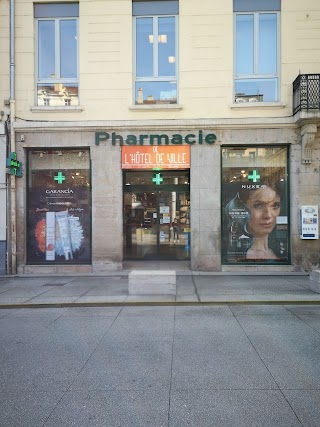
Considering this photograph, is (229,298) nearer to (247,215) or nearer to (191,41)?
(247,215)

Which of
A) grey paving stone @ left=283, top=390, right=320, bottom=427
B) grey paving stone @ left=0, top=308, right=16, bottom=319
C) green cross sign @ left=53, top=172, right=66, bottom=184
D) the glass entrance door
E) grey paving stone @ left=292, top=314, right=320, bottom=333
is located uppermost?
green cross sign @ left=53, top=172, right=66, bottom=184

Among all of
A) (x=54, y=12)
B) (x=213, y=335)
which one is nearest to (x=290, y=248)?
A: (x=213, y=335)

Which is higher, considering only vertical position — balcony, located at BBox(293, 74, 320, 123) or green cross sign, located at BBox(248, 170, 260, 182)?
balcony, located at BBox(293, 74, 320, 123)

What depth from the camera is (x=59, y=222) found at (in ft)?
39.7

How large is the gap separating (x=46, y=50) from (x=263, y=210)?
31.0ft

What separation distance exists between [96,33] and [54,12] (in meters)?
1.74

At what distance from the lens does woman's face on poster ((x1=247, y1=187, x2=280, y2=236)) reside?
11758 millimetres

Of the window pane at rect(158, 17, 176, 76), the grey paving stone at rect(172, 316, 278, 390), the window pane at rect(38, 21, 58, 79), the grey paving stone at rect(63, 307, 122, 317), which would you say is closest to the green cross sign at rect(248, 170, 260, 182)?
the window pane at rect(158, 17, 176, 76)

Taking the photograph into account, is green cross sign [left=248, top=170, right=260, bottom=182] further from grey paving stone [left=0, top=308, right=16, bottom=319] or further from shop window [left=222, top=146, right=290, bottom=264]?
grey paving stone [left=0, top=308, right=16, bottom=319]

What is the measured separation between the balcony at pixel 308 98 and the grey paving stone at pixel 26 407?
10191 mm

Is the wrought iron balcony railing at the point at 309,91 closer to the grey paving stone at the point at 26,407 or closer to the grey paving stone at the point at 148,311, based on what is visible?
the grey paving stone at the point at 148,311

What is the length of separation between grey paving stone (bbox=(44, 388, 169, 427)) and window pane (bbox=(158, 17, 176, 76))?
418 inches

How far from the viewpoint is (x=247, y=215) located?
11805 mm

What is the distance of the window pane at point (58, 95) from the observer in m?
12.0
